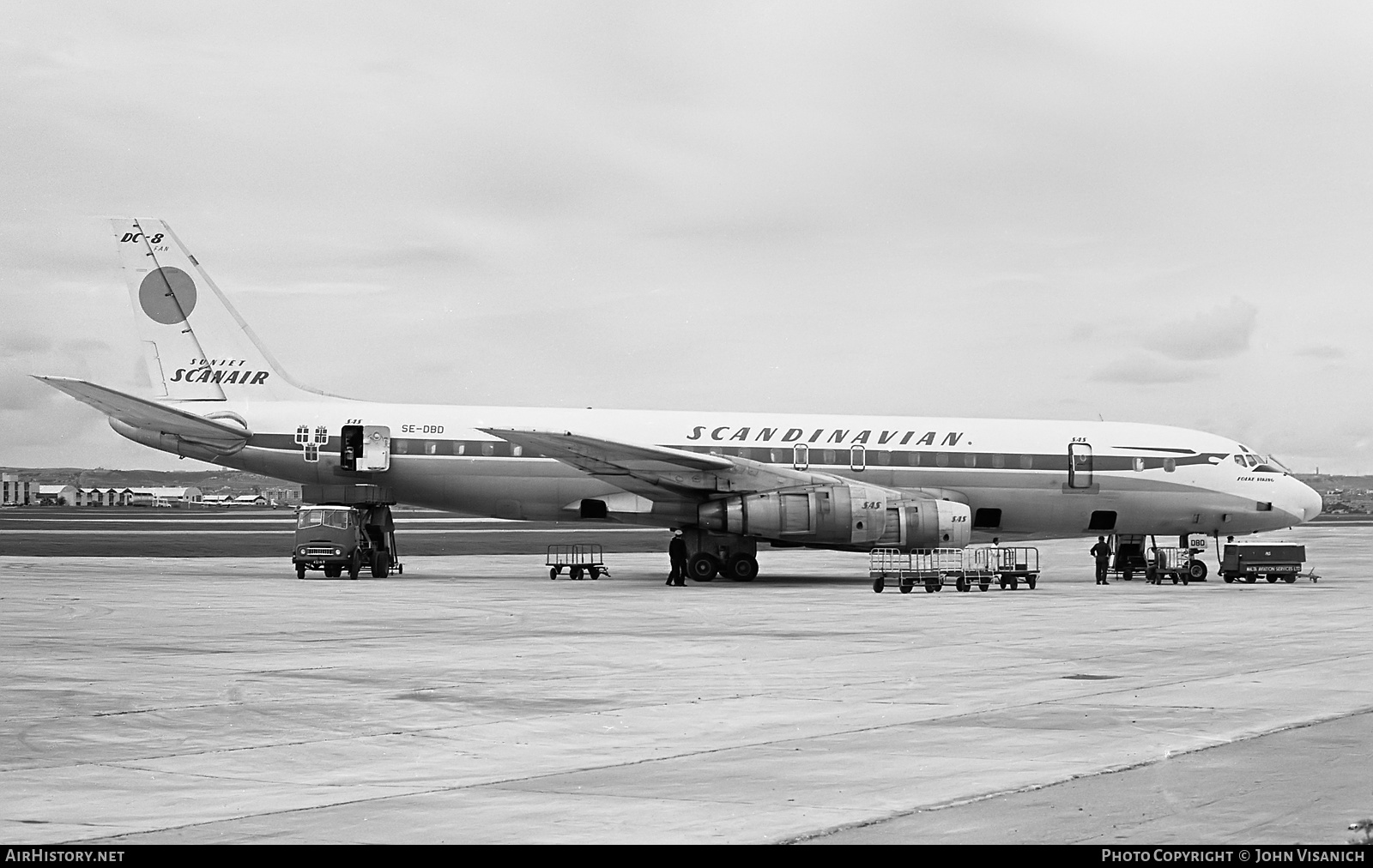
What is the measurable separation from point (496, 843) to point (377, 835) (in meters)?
0.67

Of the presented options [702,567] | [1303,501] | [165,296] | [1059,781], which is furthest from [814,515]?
[1059,781]

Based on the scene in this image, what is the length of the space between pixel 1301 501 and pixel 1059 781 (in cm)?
3370

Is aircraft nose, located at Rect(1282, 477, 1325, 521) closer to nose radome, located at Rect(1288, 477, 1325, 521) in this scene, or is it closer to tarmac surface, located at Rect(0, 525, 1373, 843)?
nose radome, located at Rect(1288, 477, 1325, 521)

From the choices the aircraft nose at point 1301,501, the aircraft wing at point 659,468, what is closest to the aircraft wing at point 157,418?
the aircraft wing at point 659,468

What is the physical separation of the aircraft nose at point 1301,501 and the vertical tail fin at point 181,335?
87.7 feet

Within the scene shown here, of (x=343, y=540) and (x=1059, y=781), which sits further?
(x=343, y=540)

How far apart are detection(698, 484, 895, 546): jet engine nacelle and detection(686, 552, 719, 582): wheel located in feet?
4.85

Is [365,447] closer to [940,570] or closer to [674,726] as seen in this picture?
[940,570]

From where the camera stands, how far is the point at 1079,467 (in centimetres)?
3778

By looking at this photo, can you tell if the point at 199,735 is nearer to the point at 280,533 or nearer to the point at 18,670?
the point at 18,670

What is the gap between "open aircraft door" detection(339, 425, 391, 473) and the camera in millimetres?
36562

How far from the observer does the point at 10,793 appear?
28.3 ft

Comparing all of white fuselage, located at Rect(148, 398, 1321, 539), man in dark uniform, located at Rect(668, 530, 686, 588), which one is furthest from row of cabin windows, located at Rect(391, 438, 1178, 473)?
man in dark uniform, located at Rect(668, 530, 686, 588)

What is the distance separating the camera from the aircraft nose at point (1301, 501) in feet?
129
